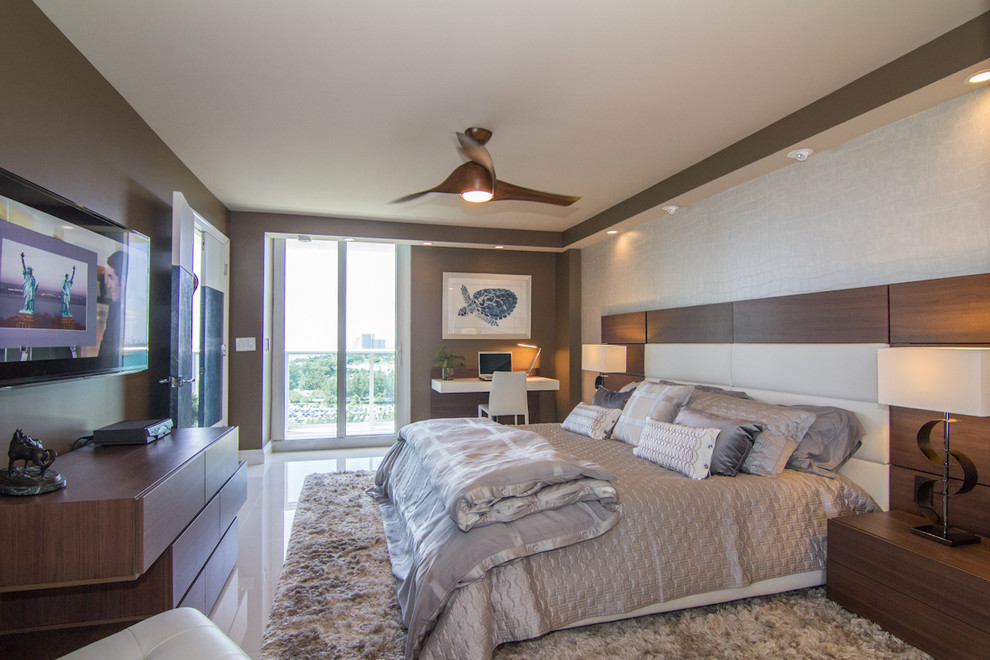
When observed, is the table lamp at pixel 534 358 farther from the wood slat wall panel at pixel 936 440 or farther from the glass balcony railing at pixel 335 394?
the wood slat wall panel at pixel 936 440

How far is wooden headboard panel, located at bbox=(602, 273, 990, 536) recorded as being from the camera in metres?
2.21

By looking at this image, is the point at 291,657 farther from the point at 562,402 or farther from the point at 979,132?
the point at 562,402

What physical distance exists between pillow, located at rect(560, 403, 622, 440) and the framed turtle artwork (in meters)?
2.40

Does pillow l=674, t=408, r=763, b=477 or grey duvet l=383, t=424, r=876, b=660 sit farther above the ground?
pillow l=674, t=408, r=763, b=477

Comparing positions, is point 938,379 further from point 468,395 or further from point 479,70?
point 468,395

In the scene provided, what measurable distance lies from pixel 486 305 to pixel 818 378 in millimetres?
3780

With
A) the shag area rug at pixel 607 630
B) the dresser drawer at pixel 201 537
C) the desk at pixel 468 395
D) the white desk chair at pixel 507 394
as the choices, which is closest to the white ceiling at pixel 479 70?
the dresser drawer at pixel 201 537

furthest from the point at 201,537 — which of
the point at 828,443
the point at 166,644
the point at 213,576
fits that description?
the point at 828,443

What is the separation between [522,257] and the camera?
634cm

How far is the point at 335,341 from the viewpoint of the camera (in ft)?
19.8

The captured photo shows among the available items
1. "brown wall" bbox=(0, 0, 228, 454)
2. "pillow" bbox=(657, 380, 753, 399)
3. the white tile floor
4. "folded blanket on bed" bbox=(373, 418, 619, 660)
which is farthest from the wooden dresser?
"pillow" bbox=(657, 380, 753, 399)

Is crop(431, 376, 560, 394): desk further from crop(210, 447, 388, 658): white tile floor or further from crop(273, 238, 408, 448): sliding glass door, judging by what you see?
crop(210, 447, 388, 658): white tile floor

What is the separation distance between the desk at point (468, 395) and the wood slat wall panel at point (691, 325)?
1.61m

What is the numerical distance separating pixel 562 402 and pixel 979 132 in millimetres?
4404
